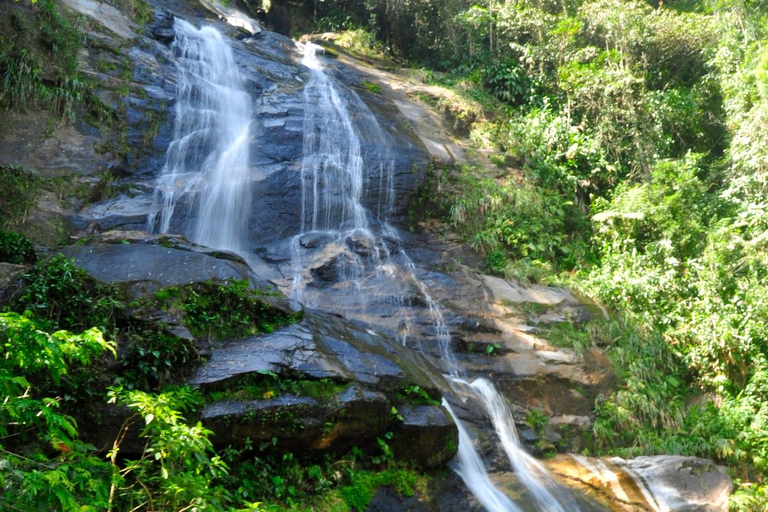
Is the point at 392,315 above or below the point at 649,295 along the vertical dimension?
below

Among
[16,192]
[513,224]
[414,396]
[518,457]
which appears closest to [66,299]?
[414,396]

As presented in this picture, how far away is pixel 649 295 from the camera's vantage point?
12.8 meters

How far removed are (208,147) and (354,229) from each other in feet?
13.0

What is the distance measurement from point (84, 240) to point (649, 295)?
10.7 metres

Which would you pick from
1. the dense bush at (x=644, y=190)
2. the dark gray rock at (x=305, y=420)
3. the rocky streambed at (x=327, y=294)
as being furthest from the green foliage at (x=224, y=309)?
the dense bush at (x=644, y=190)

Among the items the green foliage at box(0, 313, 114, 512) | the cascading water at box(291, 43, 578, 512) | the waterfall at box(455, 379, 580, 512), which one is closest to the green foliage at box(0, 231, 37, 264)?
the green foliage at box(0, 313, 114, 512)

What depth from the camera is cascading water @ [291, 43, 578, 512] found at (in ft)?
29.0

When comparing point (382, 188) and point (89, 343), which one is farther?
point (382, 188)

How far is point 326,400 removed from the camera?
6.61 m

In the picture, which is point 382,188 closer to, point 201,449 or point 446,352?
point 446,352

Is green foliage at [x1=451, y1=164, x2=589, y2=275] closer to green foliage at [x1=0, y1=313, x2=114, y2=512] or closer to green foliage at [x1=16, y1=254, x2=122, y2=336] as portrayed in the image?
green foliage at [x1=16, y1=254, x2=122, y2=336]

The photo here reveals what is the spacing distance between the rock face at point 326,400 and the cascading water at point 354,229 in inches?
41.9

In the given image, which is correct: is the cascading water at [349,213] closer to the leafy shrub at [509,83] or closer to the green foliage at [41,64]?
the green foliage at [41,64]

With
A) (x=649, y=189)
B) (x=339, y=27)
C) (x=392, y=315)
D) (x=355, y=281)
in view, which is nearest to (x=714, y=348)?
(x=649, y=189)
